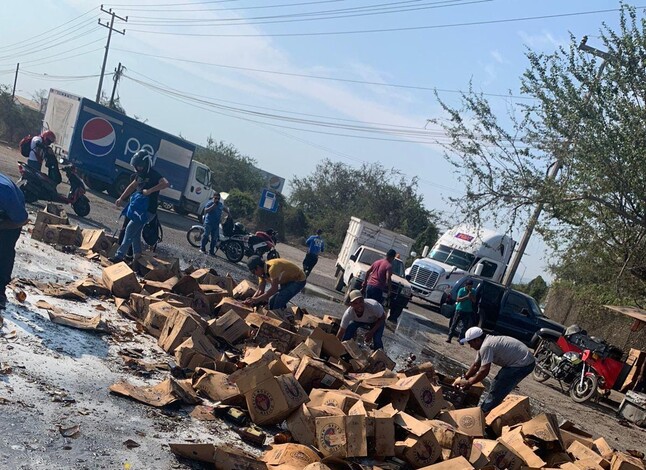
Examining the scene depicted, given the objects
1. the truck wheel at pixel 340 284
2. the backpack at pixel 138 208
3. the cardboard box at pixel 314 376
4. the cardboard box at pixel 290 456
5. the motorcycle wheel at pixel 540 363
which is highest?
the backpack at pixel 138 208

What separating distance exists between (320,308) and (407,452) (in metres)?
10.1

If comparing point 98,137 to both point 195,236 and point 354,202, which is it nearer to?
point 195,236

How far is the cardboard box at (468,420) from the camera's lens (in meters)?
6.62

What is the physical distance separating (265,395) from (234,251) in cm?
1267

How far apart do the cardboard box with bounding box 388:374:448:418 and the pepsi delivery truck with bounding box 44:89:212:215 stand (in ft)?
68.9

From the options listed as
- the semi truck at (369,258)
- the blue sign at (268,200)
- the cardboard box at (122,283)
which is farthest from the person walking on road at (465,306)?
the blue sign at (268,200)

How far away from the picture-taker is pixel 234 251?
60.0ft

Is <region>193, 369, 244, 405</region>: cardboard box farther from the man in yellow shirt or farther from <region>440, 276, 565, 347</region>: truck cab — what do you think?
<region>440, 276, 565, 347</region>: truck cab

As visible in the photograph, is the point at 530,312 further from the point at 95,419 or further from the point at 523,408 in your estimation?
the point at 95,419

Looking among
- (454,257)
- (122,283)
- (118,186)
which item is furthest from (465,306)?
(118,186)

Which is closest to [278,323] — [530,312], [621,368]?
[621,368]

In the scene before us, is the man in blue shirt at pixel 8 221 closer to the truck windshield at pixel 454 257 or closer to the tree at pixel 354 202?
the truck windshield at pixel 454 257

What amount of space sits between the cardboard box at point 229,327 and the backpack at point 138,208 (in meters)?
3.39

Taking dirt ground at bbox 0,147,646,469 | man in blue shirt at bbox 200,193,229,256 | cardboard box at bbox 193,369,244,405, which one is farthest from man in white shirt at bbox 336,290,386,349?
man in blue shirt at bbox 200,193,229,256
